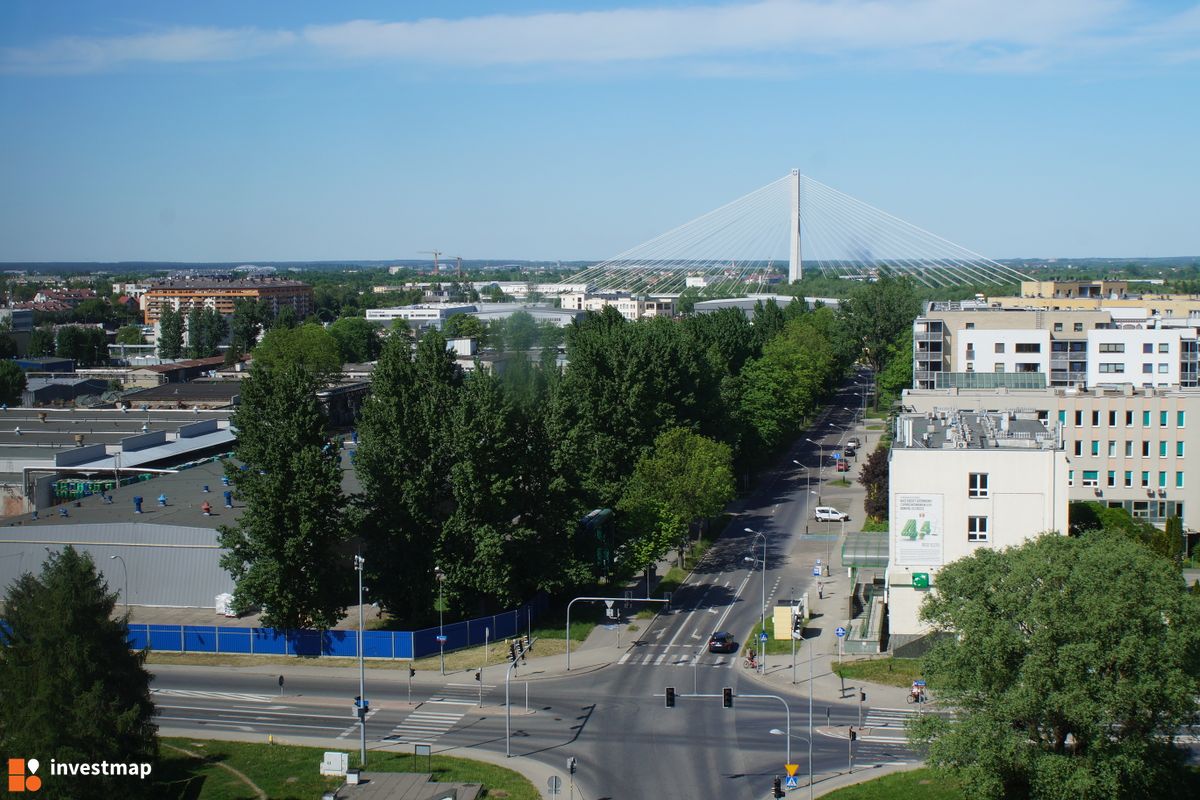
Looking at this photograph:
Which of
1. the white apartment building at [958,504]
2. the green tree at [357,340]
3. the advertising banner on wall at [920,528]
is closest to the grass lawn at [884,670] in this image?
the white apartment building at [958,504]

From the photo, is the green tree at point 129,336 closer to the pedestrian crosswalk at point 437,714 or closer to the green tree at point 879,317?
the green tree at point 879,317

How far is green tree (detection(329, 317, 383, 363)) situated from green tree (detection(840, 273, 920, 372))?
39.9 m

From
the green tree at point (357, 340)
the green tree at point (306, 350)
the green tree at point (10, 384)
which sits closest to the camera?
Result: the green tree at point (10, 384)

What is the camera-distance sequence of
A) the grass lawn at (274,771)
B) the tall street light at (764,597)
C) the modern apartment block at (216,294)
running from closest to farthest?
the grass lawn at (274,771) < the tall street light at (764,597) < the modern apartment block at (216,294)

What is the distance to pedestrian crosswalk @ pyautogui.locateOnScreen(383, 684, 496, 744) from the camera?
24.5m

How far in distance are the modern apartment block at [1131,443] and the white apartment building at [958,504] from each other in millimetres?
12027

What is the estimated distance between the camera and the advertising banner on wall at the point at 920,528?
97.3ft

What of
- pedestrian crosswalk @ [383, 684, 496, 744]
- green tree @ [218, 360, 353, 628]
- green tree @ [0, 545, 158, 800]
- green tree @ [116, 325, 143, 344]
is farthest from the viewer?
green tree @ [116, 325, 143, 344]

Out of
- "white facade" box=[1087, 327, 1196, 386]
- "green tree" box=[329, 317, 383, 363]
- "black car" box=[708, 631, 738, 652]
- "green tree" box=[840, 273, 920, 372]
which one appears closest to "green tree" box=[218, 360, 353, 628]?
"black car" box=[708, 631, 738, 652]

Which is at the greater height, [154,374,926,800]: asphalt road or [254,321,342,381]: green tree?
[254,321,342,381]: green tree

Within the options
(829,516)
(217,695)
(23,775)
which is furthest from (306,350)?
(23,775)

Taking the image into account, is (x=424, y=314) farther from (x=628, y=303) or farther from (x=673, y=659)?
(x=673, y=659)

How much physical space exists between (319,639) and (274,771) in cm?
787
